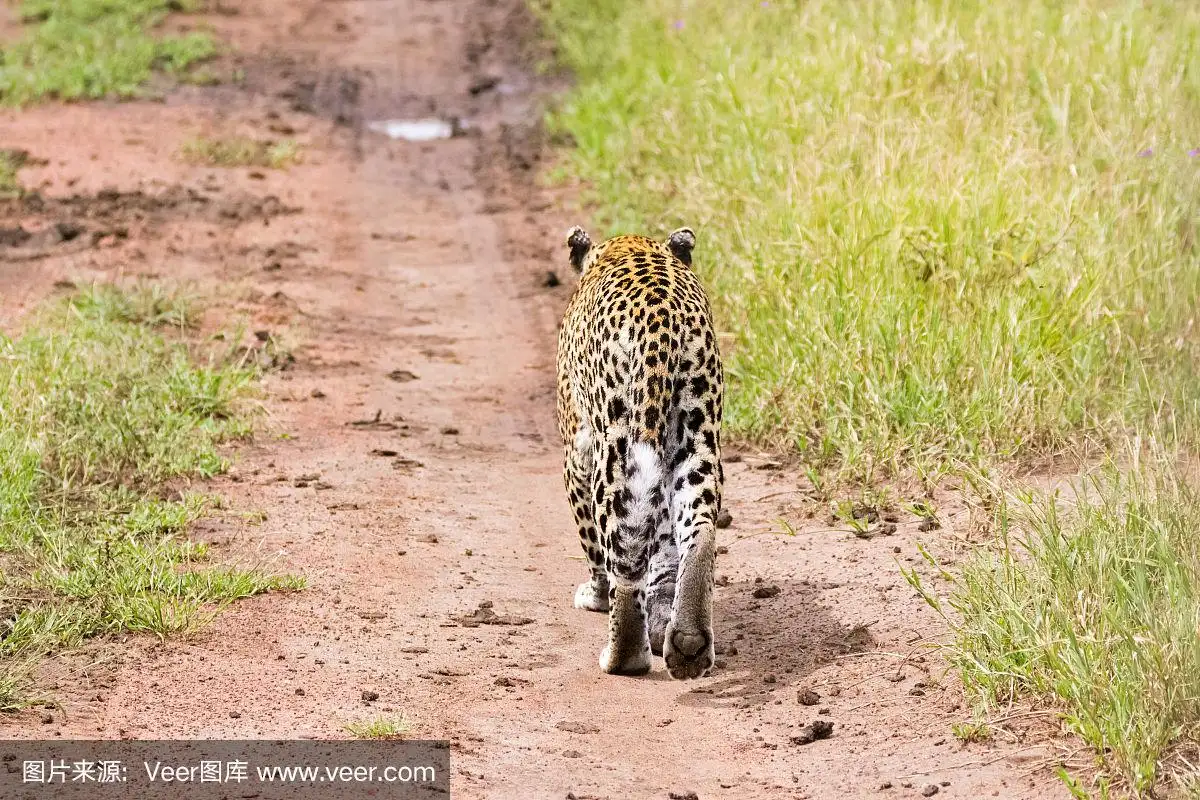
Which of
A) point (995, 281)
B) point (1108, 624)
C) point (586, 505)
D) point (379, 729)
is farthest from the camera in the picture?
point (995, 281)

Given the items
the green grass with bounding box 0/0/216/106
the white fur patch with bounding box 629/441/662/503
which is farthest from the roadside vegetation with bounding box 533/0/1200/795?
the green grass with bounding box 0/0/216/106

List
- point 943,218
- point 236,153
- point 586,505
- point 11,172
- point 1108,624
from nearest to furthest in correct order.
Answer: point 1108,624, point 586,505, point 943,218, point 11,172, point 236,153

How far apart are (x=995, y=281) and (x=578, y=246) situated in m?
→ 2.04

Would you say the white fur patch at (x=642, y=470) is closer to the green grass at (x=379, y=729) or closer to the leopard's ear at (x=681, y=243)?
the green grass at (x=379, y=729)

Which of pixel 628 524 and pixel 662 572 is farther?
pixel 662 572

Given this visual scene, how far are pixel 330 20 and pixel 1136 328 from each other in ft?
40.9

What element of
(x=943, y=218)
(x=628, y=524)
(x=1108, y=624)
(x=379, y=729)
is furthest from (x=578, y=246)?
(x=1108, y=624)

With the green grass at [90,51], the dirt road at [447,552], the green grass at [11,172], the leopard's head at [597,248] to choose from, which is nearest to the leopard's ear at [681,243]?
the leopard's head at [597,248]

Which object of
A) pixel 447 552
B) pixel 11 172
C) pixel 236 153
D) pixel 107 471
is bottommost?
pixel 236 153

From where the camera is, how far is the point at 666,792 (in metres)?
4.79

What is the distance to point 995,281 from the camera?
7.46 metres

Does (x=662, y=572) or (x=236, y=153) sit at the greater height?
(x=662, y=572)

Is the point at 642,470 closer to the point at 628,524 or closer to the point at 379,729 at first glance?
the point at 628,524

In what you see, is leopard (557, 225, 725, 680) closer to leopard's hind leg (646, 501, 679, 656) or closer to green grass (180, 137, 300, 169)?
leopard's hind leg (646, 501, 679, 656)
